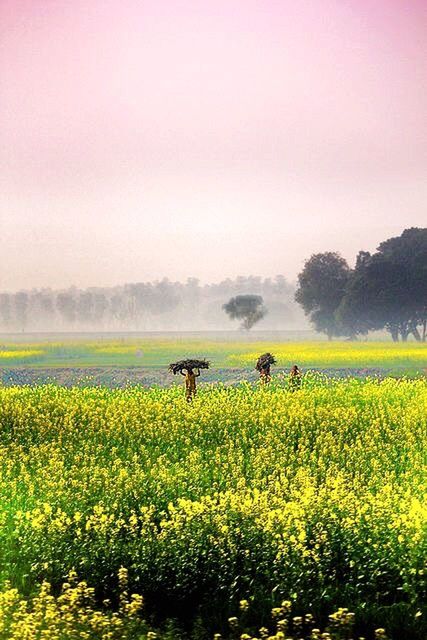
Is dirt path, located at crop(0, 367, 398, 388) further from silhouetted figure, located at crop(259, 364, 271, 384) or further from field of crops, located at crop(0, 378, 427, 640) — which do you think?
field of crops, located at crop(0, 378, 427, 640)

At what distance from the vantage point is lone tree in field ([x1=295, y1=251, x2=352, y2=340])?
95.5m

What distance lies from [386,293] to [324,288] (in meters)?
12.5

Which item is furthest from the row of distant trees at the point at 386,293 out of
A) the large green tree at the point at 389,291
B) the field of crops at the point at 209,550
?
the field of crops at the point at 209,550

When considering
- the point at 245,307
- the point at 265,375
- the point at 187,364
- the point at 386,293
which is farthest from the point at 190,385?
the point at 245,307

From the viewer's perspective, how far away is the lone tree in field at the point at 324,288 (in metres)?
95.5

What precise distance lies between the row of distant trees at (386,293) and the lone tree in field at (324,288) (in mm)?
114

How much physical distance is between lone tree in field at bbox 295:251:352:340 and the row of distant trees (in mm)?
114

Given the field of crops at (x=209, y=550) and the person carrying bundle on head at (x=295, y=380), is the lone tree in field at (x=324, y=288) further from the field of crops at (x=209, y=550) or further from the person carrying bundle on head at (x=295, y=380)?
the field of crops at (x=209, y=550)

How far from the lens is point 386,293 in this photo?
278ft

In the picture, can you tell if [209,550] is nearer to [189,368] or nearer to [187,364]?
[187,364]

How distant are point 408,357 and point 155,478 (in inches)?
1793

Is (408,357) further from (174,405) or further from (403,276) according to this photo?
(174,405)

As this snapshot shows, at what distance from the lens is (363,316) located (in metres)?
86.6

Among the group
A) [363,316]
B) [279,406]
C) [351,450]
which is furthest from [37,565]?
[363,316]
